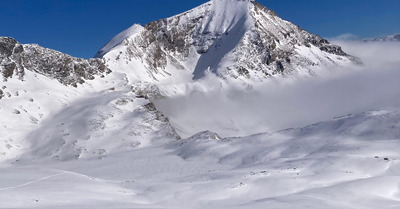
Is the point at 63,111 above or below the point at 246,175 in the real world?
above

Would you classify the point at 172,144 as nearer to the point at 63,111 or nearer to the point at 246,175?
the point at 63,111

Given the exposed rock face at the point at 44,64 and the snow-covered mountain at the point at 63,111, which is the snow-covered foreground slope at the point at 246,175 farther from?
the exposed rock face at the point at 44,64

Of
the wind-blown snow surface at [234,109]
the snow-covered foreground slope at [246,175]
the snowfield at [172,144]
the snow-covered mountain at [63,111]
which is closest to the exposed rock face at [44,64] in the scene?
the snow-covered mountain at [63,111]

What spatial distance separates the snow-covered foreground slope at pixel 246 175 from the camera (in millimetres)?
26422

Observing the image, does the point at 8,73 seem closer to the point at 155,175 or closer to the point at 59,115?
the point at 59,115

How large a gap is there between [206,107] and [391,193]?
145 m

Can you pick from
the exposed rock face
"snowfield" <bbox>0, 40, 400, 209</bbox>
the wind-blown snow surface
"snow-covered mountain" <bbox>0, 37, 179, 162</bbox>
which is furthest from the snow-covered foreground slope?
the wind-blown snow surface

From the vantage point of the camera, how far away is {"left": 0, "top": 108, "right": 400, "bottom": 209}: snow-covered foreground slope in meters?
26.4

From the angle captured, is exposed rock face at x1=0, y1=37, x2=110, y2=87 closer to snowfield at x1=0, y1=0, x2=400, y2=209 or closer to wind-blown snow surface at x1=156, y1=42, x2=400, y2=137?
snowfield at x1=0, y1=0, x2=400, y2=209

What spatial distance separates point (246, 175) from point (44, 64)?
99.0 meters

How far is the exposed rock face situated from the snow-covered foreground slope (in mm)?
41447

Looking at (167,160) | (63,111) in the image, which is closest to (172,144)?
(167,160)

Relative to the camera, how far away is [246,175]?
36438 millimetres

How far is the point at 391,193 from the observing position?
28531 mm
